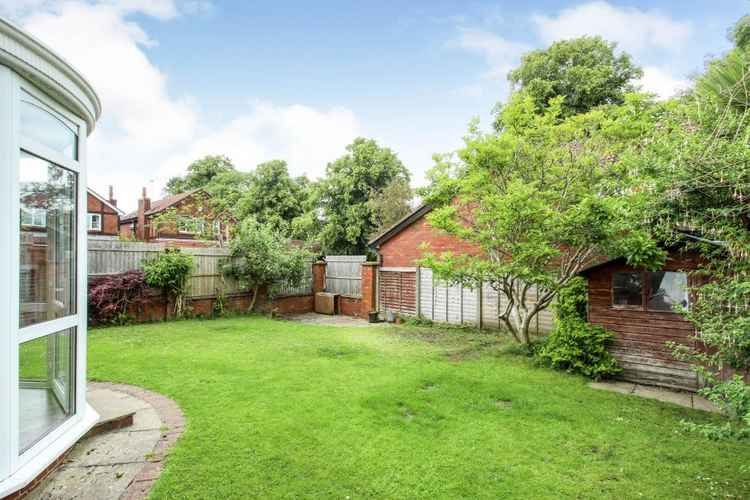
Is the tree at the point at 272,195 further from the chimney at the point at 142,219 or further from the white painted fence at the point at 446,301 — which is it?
the white painted fence at the point at 446,301

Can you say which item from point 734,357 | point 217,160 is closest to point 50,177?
point 734,357

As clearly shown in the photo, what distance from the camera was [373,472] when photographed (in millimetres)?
3266

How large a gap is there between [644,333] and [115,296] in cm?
1184

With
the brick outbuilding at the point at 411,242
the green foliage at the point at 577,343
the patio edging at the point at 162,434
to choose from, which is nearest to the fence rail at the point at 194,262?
the brick outbuilding at the point at 411,242

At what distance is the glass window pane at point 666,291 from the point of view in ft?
19.3

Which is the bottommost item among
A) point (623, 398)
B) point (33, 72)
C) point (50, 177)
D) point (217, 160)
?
point (623, 398)

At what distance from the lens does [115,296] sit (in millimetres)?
9859

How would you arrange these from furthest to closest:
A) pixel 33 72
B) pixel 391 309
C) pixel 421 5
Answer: pixel 391 309
pixel 421 5
pixel 33 72

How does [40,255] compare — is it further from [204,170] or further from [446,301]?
[204,170]

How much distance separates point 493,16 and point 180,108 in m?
12.8

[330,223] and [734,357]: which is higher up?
[330,223]

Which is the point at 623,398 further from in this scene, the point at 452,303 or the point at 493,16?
the point at 493,16

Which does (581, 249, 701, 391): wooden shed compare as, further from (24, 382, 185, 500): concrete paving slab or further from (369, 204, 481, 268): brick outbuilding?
(24, 382, 185, 500): concrete paving slab

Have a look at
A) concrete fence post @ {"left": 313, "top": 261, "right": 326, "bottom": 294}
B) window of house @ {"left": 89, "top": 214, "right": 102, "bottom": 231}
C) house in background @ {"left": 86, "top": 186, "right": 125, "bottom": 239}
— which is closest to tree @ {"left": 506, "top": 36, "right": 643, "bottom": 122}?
concrete fence post @ {"left": 313, "top": 261, "right": 326, "bottom": 294}
